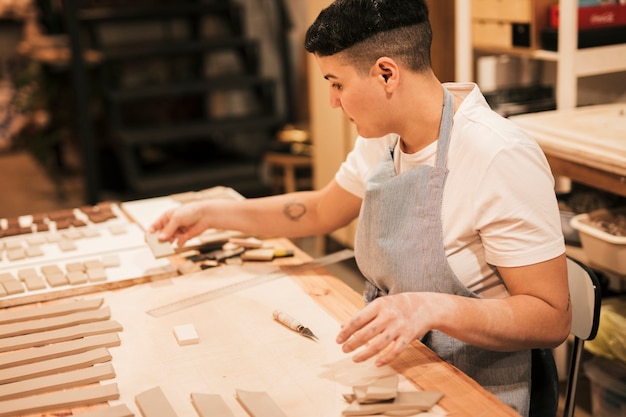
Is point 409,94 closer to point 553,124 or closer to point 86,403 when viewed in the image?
point 86,403

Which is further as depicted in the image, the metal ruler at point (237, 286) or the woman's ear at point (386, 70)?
the metal ruler at point (237, 286)

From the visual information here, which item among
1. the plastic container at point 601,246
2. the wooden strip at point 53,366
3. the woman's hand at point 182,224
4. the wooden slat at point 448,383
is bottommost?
the plastic container at point 601,246

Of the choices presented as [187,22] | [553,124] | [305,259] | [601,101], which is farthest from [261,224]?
[187,22]

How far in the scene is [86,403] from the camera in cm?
136

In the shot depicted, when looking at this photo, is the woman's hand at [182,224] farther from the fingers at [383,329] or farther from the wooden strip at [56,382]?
the fingers at [383,329]

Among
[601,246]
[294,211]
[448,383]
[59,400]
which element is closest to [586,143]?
[601,246]

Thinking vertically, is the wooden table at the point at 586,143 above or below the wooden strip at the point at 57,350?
above

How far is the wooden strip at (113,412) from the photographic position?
1.30 meters

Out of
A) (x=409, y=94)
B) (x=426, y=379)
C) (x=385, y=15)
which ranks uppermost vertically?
(x=385, y=15)

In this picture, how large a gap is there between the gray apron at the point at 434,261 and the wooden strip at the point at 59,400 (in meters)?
0.63

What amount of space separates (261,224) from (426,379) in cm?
84

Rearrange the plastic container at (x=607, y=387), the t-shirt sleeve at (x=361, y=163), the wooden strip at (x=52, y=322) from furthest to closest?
the plastic container at (x=607, y=387) → the t-shirt sleeve at (x=361, y=163) → the wooden strip at (x=52, y=322)

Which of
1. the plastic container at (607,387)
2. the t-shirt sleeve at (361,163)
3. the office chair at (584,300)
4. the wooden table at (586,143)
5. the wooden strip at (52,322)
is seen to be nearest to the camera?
the wooden strip at (52,322)

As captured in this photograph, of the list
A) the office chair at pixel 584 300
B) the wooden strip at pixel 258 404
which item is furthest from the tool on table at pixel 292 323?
the office chair at pixel 584 300
